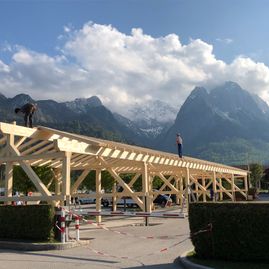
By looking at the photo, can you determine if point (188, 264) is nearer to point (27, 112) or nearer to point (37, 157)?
point (37, 157)

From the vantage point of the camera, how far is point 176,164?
2559 cm

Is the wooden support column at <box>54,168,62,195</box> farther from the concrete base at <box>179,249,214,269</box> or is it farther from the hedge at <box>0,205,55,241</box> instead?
the concrete base at <box>179,249,214,269</box>

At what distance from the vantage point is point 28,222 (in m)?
12.8

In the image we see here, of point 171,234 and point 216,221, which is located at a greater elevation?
point 216,221

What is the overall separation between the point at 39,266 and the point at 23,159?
5.44 metres

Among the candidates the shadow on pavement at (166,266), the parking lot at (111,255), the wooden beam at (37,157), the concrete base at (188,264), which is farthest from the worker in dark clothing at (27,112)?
the concrete base at (188,264)

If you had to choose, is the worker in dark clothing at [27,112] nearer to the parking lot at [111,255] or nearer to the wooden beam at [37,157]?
the wooden beam at [37,157]

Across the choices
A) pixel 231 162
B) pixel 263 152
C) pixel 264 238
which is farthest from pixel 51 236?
pixel 263 152

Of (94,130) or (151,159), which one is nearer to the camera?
(151,159)

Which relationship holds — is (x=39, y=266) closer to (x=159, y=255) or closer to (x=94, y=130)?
(x=159, y=255)

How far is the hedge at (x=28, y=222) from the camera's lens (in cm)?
1246

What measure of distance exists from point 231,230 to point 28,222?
259 inches

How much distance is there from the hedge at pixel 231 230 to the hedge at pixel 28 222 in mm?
4810

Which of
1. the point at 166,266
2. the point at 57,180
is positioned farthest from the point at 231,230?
the point at 57,180
